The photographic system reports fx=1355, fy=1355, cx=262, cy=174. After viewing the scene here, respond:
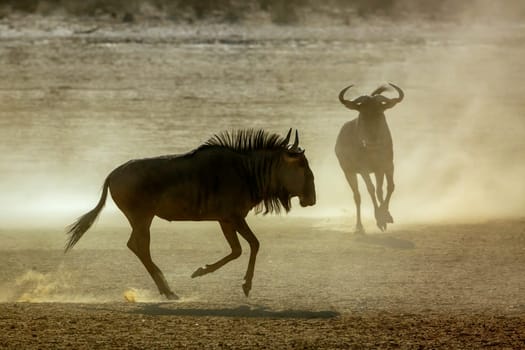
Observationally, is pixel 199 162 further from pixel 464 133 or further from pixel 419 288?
pixel 464 133

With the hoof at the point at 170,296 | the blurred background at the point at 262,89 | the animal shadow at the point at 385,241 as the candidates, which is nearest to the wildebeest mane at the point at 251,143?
the hoof at the point at 170,296

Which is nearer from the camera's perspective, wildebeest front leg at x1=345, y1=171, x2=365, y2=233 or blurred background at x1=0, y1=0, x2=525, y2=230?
wildebeest front leg at x1=345, y1=171, x2=365, y2=233

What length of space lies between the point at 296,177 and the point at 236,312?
1.80 m

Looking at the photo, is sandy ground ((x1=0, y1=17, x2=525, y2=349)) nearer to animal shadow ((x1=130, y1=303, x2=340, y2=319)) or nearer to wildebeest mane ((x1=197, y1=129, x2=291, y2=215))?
animal shadow ((x1=130, y1=303, x2=340, y2=319))

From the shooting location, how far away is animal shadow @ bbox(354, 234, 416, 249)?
15.7m

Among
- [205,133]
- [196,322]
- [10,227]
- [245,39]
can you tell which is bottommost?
[196,322]

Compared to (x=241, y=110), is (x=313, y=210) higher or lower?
lower

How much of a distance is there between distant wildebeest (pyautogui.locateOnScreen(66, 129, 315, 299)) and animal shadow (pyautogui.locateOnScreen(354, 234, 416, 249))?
11.1ft

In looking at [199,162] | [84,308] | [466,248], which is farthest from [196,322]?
[466,248]

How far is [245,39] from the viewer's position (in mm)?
35875

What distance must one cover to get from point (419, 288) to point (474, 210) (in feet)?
21.8

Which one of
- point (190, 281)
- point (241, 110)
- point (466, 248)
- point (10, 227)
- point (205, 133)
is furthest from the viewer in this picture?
point (241, 110)

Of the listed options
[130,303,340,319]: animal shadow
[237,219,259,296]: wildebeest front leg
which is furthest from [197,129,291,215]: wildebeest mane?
[130,303,340,319]: animal shadow

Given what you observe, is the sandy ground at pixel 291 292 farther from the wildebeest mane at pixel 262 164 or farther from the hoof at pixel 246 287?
the wildebeest mane at pixel 262 164
